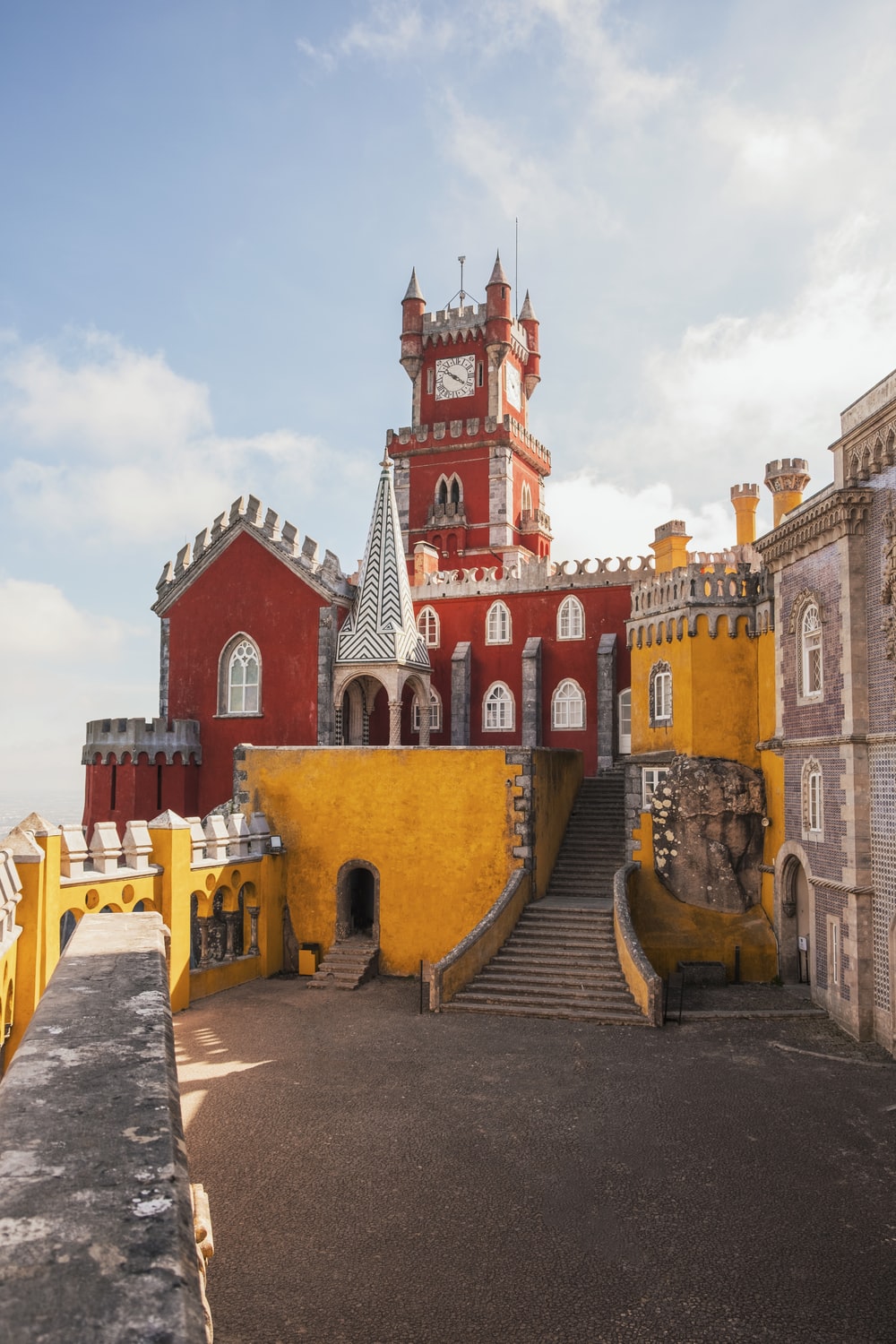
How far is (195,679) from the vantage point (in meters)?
28.3

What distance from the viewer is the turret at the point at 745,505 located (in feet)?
87.0

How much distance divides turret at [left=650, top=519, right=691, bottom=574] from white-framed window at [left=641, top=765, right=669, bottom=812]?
687 centimetres

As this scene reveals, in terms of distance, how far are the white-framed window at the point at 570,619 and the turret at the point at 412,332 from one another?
19.0 metres

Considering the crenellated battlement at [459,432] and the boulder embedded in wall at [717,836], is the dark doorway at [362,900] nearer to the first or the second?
the boulder embedded in wall at [717,836]

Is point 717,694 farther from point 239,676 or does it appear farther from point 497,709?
point 239,676

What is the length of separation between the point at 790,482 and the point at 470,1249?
19024 millimetres

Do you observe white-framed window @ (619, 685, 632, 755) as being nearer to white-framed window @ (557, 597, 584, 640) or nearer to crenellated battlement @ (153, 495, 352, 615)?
white-framed window @ (557, 597, 584, 640)

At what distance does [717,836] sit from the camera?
20.8m

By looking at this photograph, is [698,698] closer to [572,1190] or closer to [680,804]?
[680,804]

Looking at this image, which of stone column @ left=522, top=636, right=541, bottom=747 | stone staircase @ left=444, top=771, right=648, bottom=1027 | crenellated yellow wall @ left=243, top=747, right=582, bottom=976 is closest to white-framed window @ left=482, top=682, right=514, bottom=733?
stone column @ left=522, top=636, right=541, bottom=747

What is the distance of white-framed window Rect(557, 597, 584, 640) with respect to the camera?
29484 mm

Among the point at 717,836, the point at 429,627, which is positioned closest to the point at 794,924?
the point at 717,836

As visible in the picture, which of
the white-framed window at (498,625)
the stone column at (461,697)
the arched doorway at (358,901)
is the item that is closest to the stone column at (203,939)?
the arched doorway at (358,901)

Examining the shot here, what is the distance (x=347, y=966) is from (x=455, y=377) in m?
30.8
